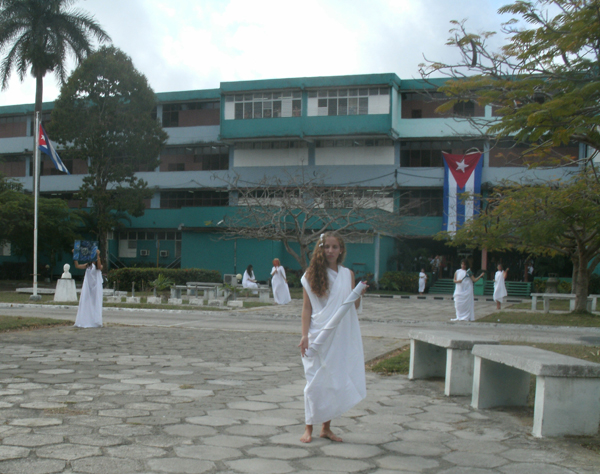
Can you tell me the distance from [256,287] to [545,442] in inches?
798

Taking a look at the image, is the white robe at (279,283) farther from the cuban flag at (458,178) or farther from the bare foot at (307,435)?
the bare foot at (307,435)

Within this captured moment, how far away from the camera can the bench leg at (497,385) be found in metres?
5.92

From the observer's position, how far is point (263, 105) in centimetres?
3772

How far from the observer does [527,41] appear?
8188mm

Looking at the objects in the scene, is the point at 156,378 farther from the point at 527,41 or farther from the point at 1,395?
the point at 527,41

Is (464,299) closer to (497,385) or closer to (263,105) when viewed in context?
(497,385)

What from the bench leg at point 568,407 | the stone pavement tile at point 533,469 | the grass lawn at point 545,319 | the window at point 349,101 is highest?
the window at point 349,101

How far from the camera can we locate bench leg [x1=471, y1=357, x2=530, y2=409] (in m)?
5.92

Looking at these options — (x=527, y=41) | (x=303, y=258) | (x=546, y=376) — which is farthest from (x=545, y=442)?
(x=303, y=258)

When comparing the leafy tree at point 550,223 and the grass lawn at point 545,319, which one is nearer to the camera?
the leafy tree at point 550,223

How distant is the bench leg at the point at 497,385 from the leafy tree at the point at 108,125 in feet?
103

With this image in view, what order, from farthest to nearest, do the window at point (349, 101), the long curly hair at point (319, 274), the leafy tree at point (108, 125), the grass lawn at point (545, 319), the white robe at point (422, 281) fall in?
the window at point (349, 101), the leafy tree at point (108, 125), the white robe at point (422, 281), the grass lawn at point (545, 319), the long curly hair at point (319, 274)

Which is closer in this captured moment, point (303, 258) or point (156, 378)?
point (156, 378)

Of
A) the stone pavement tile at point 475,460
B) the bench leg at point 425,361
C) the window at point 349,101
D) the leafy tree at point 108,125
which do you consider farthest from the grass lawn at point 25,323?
the window at point 349,101
